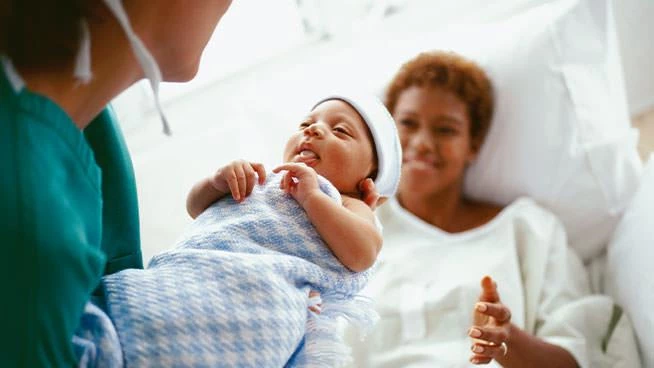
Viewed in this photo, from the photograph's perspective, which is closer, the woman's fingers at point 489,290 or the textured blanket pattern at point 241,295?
the textured blanket pattern at point 241,295

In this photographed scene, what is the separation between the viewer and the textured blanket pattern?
0.73 metres

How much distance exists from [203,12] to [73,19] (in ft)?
0.49

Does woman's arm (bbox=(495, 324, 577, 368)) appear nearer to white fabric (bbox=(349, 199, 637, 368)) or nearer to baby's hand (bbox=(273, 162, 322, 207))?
white fabric (bbox=(349, 199, 637, 368))

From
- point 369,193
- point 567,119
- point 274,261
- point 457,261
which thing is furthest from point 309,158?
point 567,119

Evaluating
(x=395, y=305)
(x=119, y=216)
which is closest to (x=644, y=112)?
(x=395, y=305)

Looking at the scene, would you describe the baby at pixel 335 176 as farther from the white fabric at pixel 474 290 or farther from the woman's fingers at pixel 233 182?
the white fabric at pixel 474 290

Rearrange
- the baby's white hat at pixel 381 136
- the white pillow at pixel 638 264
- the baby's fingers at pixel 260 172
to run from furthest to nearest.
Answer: the white pillow at pixel 638 264
the baby's white hat at pixel 381 136
the baby's fingers at pixel 260 172

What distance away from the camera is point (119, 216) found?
88 cm

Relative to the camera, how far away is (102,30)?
2.04 feet

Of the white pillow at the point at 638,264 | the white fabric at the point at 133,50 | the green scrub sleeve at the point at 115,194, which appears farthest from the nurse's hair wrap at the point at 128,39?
the white pillow at the point at 638,264

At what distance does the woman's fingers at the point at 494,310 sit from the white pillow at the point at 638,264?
1.22 ft

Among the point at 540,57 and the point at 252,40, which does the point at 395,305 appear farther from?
the point at 252,40

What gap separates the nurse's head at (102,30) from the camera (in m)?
0.58

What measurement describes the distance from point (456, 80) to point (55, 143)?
1.20m
